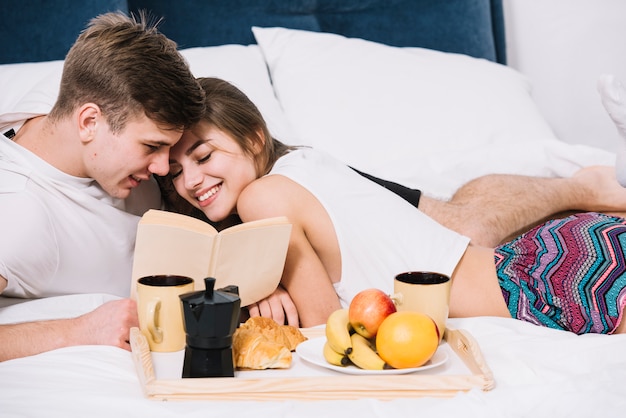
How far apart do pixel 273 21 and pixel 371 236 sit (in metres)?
1.33

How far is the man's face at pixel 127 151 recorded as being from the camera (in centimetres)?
162

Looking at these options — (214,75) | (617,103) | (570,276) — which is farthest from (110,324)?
(617,103)

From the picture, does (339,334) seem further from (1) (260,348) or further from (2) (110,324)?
(2) (110,324)

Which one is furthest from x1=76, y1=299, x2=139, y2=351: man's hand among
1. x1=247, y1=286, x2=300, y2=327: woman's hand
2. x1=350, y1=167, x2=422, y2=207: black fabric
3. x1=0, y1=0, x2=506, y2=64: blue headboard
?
x1=0, y1=0, x2=506, y2=64: blue headboard

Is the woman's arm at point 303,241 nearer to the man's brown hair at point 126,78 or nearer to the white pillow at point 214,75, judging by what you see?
the man's brown hair at point 126,78

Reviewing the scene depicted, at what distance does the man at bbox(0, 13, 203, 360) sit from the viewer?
1.57 metres

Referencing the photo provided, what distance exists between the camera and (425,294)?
4.24ft

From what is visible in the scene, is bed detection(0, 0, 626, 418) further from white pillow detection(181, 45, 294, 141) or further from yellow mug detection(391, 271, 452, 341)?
yellow mug detection(391, 271, 452, 341)

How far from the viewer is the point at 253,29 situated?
2656mm

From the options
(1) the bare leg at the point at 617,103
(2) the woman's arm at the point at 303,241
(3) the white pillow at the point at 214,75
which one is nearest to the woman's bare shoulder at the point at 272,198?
(2) the woman's arm at the point at 303,241

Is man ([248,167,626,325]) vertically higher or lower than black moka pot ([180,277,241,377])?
lower

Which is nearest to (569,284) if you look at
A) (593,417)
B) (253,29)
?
(593,417)

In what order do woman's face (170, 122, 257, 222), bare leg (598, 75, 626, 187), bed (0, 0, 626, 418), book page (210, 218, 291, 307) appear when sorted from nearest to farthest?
book page (210, 218, 291, 307) → woman's face (170, 122, 257, 222) → bare leg (598, 75, 626, 187) → bed (0, 0, 626, 418)

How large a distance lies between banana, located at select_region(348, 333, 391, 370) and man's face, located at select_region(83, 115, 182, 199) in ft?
2.13
